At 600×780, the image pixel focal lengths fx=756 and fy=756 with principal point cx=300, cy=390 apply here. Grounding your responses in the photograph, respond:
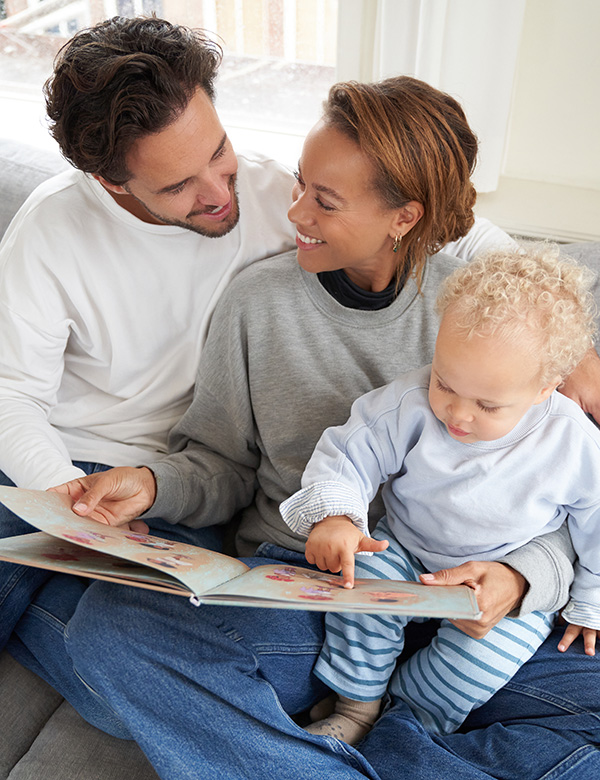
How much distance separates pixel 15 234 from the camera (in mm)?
1534

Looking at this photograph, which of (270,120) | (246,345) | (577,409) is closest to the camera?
(577,409)

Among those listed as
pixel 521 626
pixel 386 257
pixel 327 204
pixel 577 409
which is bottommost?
pixel 521 626

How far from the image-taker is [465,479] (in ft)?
4.00

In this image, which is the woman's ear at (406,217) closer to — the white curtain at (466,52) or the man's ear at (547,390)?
the man's ear at (547,390)

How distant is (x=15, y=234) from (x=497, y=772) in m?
1.31

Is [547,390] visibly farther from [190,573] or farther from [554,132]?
[554,132]

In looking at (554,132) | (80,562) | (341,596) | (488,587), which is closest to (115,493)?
(80,562)

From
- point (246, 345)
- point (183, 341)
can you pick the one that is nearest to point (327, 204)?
point (246, 345)

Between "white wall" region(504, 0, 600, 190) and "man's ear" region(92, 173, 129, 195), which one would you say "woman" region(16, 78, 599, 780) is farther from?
"white wall" region(504, 0, 600, 190)

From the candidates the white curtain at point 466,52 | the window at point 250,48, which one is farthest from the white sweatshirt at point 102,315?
the window at point 250,48

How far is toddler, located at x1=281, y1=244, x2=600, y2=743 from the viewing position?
109 centimetres

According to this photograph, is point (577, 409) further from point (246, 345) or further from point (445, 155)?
point (246, 345)

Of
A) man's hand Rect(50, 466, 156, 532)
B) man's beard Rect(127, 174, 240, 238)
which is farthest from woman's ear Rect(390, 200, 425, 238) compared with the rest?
man's hand Rect(50, 466, 156, 532)

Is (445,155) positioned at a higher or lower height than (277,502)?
higher
